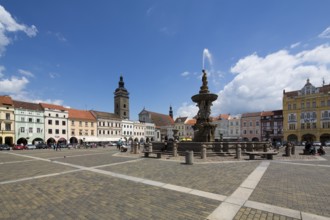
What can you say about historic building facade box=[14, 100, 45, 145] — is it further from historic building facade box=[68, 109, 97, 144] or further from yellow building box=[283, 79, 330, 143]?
yellow building box=[283, 79, 330, 143]

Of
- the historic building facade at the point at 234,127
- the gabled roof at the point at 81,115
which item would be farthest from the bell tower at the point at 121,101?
the historic building facade at the point at 234,127

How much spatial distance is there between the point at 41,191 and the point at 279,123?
66.9 metres

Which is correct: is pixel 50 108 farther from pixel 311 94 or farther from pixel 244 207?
pixel 311 94

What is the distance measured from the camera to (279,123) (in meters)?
61.2

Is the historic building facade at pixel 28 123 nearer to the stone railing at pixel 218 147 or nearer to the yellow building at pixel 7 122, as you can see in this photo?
the yellow building at pixel 7 122

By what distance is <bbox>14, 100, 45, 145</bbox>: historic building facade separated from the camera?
4872 centimetres

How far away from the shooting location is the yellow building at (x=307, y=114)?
5134 cm

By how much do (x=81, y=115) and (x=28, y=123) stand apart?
50.0ft

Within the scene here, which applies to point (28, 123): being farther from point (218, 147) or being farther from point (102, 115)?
point (218, 147)

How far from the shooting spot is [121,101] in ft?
277

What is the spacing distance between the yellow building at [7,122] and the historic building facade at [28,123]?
0.89 metres

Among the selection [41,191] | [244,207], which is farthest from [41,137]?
[244,207]

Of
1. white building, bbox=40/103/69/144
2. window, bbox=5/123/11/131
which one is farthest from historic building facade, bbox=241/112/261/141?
window, bbox=5/123/11/131

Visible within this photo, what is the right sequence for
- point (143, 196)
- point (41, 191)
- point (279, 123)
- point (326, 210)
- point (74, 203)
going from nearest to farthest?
1. point (326, 210)
2. point (74, 203)
3. point (143, 196)
4. point (41, 191)
5. point (279, 123)
